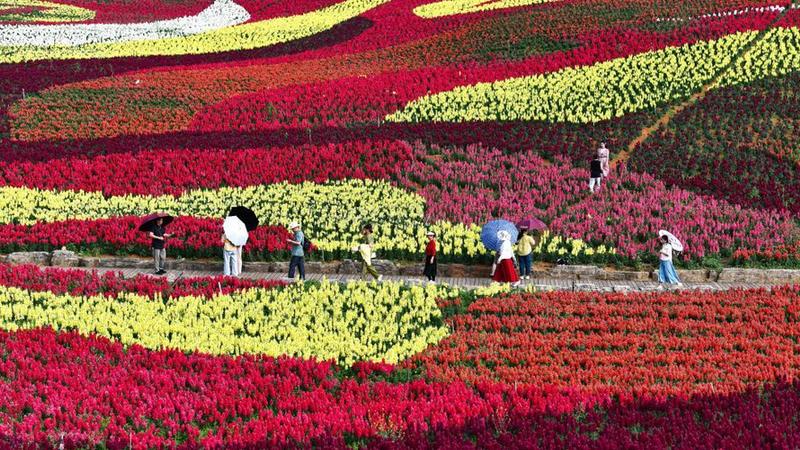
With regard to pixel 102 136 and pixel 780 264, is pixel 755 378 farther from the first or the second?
pixel 102 136

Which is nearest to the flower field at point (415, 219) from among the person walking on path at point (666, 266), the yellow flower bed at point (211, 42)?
the yellow flower bed at point (211, 42)

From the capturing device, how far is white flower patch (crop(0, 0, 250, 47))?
54.1 metres

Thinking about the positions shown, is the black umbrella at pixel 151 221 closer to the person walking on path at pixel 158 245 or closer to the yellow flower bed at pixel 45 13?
the person walking on path at pixel 158 245

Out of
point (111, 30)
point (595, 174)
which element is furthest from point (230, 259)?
point (111, 30)

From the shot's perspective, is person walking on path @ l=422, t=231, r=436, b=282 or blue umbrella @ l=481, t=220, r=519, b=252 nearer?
person walking on path @ l=422, t=231, r=436, b=282

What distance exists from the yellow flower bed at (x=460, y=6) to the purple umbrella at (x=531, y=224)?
29.9 m

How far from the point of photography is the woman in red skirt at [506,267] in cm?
1872

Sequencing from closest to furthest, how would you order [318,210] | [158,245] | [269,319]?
1. [269,319]
2. [158,245]
3. [318,210]

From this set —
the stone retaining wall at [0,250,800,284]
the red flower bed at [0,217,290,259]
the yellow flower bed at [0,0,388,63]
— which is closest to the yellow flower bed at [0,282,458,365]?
the stone retaining wall at [0,250,800,284]

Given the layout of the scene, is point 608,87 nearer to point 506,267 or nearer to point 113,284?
point 506,267

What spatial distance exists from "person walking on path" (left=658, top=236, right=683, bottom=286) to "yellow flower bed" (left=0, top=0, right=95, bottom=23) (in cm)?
5207

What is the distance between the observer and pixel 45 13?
65.2 meters

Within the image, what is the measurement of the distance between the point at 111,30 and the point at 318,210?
131 ft

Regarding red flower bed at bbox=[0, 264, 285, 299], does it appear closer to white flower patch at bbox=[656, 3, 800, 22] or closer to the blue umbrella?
the blue umbrella
